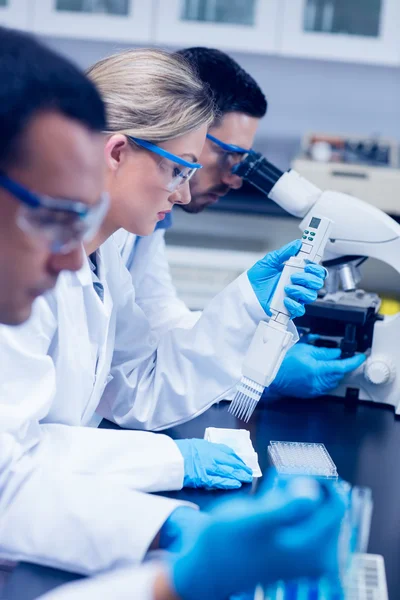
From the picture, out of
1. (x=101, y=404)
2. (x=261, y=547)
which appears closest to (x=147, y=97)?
(x=101, y=404)

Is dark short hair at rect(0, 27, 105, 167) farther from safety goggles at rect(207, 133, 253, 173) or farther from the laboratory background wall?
the laboratory background wall

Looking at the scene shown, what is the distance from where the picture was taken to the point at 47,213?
32.5 inches

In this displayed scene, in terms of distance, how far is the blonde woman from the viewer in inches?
42.9

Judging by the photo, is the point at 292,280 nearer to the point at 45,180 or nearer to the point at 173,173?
the point at 173,173

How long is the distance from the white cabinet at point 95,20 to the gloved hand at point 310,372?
2302 millimetres

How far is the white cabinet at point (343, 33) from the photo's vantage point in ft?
11.6

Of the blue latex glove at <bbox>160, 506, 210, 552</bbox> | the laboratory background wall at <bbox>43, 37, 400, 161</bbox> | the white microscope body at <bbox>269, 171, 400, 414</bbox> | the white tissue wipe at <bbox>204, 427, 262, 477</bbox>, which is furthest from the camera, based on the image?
the laboratory background wall at <bbox>43, 37, 400, 161</bbox>

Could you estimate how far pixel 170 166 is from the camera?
4.98ft

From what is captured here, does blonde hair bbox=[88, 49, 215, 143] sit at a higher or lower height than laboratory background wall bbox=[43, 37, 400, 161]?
higher

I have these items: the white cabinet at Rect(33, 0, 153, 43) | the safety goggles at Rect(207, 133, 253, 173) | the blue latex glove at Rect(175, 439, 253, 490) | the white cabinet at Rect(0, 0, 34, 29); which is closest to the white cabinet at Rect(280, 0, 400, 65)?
the white cabinet at Rect(33, 0, 153, 43)

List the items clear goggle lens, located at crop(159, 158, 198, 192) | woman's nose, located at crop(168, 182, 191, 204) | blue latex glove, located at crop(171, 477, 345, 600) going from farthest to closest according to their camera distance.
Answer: woman's nose, located at crop(168, 182, 191, 204) → clear goggle lens, located at crop(159, 158, 198, 192) → blue latex glove, located at crop(171, 477, 345, 600)

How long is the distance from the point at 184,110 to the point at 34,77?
74cm

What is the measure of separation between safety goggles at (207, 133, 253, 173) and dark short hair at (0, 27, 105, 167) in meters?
1.18

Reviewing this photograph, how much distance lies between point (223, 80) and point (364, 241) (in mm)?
611
